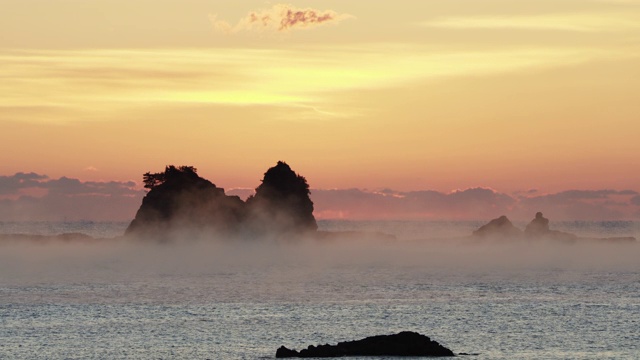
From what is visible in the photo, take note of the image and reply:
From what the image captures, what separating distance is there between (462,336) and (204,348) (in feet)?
57.4

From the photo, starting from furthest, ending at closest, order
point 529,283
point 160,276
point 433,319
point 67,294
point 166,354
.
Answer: point 160,276 → point 529,283 → point 67,294 → point 433,319 → point 166,354

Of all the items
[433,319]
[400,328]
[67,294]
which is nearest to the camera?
[400,328]

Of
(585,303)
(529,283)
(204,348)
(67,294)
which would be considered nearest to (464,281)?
(529,283)

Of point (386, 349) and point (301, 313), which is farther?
point (301, 313)

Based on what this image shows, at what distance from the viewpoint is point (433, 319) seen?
88.9 meters

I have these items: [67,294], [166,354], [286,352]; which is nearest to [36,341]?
[166,354]

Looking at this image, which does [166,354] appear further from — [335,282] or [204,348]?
[335,282]

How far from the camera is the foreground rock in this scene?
64875 mm

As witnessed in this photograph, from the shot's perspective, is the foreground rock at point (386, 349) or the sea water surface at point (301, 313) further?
the sea water surface at point (301, 313)

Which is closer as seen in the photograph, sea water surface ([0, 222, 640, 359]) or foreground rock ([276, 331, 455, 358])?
foreground rock ([276, 331, 455, 358])

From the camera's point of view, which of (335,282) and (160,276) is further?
(160,276)

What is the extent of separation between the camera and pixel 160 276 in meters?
160

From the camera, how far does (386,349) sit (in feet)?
216

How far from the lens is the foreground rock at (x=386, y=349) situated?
64.9 meters
